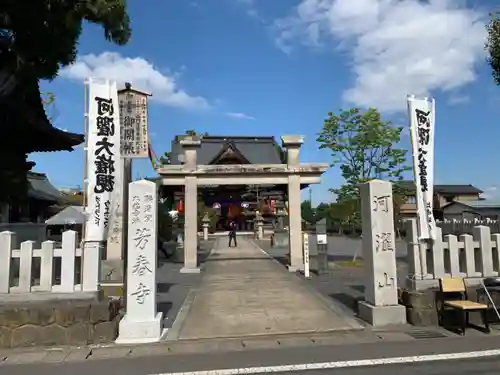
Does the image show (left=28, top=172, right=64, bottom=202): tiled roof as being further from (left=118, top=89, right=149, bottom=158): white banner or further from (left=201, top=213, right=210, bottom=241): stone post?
(left=201, top=213, right=210, bottom=241): stone post

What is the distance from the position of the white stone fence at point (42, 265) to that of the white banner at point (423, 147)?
6.45 metres

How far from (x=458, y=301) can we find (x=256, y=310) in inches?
160

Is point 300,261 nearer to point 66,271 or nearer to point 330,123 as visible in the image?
point 330,123

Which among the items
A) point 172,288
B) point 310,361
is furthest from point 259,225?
point 310,361

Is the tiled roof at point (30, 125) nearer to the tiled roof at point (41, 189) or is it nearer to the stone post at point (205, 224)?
the tiled roof at point (41, 189)

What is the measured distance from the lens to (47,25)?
10.1 m

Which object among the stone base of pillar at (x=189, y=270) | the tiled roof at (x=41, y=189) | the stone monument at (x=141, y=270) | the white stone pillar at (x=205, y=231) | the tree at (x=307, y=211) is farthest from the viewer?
the tree at (x=307, y=211)

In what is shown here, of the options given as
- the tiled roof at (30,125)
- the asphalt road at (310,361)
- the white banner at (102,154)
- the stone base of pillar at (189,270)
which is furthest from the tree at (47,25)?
the stone base of pillar at (189,270)

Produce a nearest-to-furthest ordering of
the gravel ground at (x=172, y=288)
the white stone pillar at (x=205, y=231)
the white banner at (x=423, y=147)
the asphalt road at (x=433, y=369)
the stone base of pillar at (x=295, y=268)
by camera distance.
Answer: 1. the asphalt road at (x=433, y=369)
2. the white banner at (x=423, y=147)
3. the gravel ground at (x=172, y=288)
4. the stone base of pillar at (x=295, y=268)
5. the white stone pillar at (x=205, y=231)

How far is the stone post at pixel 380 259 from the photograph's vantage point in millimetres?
7504

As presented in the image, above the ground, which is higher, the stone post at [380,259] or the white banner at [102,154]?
the white banner at [102,154]

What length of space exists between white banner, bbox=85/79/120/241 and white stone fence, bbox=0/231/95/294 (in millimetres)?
632

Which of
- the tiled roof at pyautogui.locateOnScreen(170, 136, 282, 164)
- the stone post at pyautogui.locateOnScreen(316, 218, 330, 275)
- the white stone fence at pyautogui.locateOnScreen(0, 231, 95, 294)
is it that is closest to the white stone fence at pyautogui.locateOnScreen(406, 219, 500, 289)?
the white stone fence at pyautogui.locateOnScreen(0, 231, 95, 294)

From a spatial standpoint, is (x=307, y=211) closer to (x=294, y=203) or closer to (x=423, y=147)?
(x=294, y=203)
